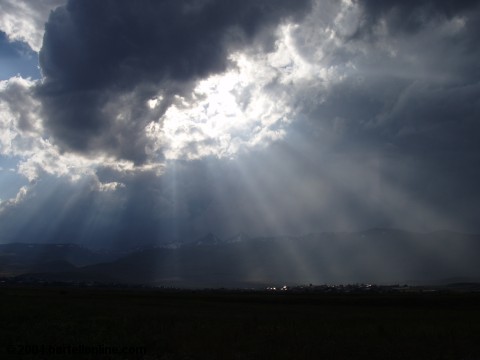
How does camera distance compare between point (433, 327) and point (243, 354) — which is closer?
point (243, 354)

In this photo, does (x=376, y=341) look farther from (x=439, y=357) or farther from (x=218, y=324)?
(x=218, y=324)

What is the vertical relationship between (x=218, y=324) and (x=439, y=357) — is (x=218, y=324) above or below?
above

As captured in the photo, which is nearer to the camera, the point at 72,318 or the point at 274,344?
the point at 274,344

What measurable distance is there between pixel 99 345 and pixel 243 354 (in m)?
10.4

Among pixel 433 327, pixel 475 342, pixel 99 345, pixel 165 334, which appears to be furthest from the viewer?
pixel 433 327

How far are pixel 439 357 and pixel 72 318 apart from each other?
36531 mm

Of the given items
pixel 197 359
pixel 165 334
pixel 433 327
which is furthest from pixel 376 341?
pixel 165 334

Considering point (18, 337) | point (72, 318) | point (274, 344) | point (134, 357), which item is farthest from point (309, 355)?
point (72, 318)

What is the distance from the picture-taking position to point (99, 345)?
3003 centimetres

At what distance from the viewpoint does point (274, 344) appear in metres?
31.3

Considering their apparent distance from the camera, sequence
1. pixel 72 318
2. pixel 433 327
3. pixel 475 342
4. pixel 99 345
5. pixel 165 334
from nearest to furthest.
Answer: pixel 99 345, pixel 475 342, pixel 165 334, pixel 433 327, pixel 72 318

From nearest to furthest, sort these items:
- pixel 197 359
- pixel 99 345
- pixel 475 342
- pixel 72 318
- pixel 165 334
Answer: pixel 197 359
pixel 99 345
pixel 475 342
pixel 165 334
pixel 72 318

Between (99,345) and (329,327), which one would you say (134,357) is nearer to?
(99,345)

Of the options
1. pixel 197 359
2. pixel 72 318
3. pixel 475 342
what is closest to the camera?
pixel 197 359
